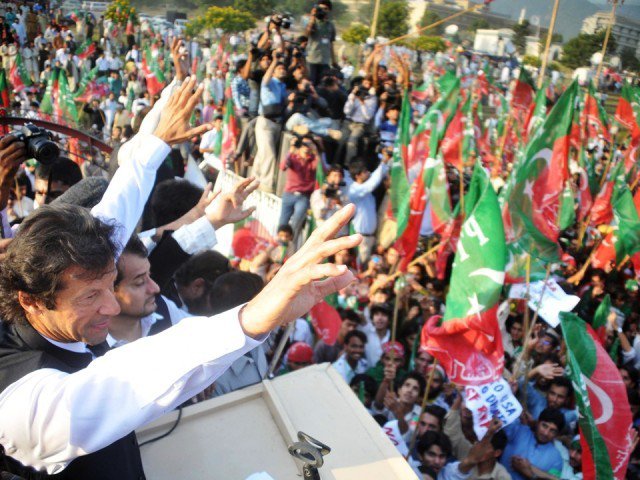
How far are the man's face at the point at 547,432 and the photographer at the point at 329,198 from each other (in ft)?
8.57

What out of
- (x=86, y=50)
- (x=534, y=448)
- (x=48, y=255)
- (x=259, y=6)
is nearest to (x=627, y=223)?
(x=534, y=448)

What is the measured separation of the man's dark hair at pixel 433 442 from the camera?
3027 mm

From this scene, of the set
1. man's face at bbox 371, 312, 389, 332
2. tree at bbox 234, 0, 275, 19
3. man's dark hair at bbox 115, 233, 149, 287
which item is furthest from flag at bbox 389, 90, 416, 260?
tree at bbox 234, 0, 275, 19

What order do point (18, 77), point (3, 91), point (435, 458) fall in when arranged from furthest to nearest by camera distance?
1. point (18, 77)
2. point (3, 91)
3. point (435, 458)

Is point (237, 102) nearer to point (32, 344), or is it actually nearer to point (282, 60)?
point (282, 60)

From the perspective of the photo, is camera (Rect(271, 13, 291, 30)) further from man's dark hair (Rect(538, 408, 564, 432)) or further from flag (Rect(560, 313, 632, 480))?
flag (Rect(560, 313, 632, 480))

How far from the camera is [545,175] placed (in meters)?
3.96

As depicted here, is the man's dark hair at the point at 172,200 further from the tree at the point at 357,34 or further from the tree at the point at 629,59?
the tree at the point at 357,34

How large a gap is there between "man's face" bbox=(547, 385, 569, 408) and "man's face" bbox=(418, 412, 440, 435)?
0.93 meters

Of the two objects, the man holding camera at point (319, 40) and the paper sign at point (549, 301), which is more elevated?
the man holding camera at point (319, 40)

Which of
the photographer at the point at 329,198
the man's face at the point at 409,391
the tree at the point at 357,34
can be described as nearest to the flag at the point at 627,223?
the man's face at the point at 409,391

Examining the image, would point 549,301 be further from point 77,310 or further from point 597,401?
point 77,310

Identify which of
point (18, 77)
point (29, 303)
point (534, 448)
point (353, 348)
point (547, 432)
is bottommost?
point (534, 448)

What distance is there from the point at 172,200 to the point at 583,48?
78.2ft
